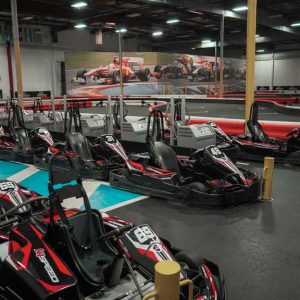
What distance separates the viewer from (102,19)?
1528cm

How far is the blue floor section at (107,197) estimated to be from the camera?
4016mm

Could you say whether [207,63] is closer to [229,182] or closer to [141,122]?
[141,122]

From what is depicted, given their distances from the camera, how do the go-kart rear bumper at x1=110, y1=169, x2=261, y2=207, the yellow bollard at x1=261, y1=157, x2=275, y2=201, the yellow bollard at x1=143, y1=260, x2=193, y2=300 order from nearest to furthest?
the yellow bollard at x1=143, y1=260, x2=193, y2=300 → the go-kart rear bumper at x1=110, y1=169, x2=261, y2=207 → the yellow bollard at x1=261, y1=157, x2=275, y2=201

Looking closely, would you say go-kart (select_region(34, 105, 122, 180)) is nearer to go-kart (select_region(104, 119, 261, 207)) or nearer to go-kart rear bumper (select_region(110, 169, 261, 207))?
go-kart (select_region(104, 119, 261, 207))

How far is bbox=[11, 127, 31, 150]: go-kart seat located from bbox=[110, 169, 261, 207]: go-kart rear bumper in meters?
2.33

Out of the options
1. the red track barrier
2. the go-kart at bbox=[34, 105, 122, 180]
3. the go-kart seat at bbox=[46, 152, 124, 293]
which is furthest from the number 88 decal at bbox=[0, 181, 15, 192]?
the red track barrier

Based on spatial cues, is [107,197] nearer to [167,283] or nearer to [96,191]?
[96,191]

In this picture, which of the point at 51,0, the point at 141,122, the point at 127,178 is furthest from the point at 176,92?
the point at 127,178

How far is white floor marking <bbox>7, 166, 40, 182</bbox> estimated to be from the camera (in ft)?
17.0

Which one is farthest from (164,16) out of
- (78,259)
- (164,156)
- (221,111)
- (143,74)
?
(78,259)

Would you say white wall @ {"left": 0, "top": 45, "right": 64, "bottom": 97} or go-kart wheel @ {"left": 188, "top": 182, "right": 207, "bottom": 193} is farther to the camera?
white wall @ {"left": 0, "top": 45, "right": 64, "bottom": 97}

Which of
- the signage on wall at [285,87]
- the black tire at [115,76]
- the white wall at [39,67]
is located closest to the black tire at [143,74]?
the black tire at [115,76]

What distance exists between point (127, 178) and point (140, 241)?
230 cm

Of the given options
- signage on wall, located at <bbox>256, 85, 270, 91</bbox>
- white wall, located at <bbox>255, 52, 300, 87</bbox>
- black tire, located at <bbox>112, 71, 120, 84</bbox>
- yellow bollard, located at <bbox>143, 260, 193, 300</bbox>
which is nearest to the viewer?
yellow bollard, located at <bbox>143, 260, 193, 300</bbox>
